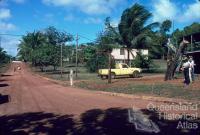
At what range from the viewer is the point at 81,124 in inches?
424

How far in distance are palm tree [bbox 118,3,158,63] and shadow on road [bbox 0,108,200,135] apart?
36419mm

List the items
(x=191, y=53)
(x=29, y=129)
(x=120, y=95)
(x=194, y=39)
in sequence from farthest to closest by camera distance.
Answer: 1. (x=194, y=39)
2. (x=191, y=53)
3. (x=120, y=95)
4. (x=29, y=129)

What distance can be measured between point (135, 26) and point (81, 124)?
128 ft

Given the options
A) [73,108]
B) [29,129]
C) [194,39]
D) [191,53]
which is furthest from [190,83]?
[194,39]

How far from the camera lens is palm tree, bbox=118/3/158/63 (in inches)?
1921

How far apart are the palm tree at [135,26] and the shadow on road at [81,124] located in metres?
36.4

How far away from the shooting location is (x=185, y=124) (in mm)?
10078

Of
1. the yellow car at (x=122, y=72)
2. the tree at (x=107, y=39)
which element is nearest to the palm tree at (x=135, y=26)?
the tree at (x=107, y=39)

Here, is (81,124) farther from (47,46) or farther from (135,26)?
(47,46)

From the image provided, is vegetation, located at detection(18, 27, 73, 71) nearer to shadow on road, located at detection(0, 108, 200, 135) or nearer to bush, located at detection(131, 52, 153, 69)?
bush, located at detection(131, 52, 153, 69)

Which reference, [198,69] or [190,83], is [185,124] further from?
[198,69]

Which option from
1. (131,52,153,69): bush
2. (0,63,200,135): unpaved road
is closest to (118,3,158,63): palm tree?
(131,52,153,69): bush

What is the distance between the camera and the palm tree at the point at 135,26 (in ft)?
160

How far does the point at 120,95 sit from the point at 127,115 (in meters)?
7.32
